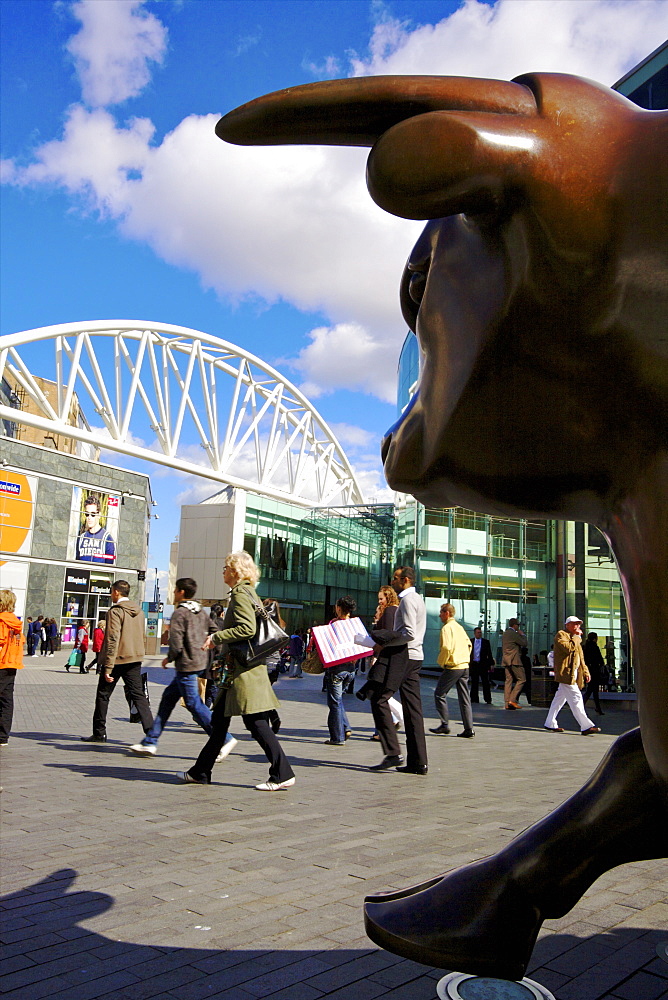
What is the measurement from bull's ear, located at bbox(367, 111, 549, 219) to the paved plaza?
2.41m

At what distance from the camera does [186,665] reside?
7.04 metres

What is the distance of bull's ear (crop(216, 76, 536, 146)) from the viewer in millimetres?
861

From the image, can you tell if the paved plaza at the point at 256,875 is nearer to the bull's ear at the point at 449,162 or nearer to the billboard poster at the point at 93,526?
the bull's ear at the point at 449,162

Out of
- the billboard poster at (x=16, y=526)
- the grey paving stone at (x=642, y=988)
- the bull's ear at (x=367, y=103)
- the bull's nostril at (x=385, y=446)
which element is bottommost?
the grey paving stone at (x=642, y=988)

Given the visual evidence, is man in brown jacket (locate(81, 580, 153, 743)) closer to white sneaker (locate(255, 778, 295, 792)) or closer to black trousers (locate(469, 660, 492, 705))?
white sneaker (locate(255, 778, 295, 792))

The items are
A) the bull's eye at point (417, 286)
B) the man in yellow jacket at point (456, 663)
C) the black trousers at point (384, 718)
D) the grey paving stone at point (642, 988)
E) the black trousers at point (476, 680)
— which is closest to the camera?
the bull's eye at point (417, 286)

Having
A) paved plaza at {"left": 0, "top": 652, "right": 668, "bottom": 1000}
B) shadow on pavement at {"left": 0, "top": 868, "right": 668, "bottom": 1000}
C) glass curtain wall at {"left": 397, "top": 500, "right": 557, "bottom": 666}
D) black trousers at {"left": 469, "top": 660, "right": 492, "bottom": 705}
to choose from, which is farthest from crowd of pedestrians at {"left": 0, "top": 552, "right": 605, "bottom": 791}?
glass curtain wall at {"left": 397, "top": 500, "right": 557, "bottom": 666}

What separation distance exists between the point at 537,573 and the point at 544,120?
58.3 feet

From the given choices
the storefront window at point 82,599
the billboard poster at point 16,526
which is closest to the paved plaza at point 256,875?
the billboard poster at point 16,526

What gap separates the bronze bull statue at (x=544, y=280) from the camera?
2.76 ft

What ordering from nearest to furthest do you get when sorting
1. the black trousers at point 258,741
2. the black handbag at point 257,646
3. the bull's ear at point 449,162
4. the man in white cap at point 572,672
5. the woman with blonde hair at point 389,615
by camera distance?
the bull's ear at point 449,162, the black trousers at point 258,741, the black handbag at point 257,646, the woman with blonde hair at point 389,615, the man in white cap at point 572,672

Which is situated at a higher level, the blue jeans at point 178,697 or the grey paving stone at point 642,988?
the blue jeans at point 178,697

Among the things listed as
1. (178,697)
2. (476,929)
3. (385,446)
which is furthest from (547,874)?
(178,697)

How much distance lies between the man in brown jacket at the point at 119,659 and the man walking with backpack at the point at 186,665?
668mm
